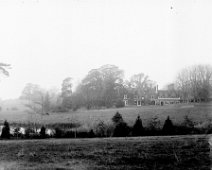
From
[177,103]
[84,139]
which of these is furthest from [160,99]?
[84,139]

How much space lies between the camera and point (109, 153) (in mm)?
11055

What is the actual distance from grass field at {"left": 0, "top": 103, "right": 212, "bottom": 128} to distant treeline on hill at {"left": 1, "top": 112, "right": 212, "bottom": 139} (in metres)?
0.20

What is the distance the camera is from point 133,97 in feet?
45.8

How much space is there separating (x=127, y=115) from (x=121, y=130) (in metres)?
0.74

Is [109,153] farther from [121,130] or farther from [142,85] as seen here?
[142,85]

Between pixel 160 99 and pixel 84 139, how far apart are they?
13.8 ft

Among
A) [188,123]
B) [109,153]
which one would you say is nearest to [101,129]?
[109,153]

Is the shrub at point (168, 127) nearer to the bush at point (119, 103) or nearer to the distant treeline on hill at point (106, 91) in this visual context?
the distant treeline on hill at point (106, 91)

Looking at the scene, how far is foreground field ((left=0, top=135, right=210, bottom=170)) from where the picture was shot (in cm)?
1005

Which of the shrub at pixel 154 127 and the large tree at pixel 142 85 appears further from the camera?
the large tree at pixel 142 85

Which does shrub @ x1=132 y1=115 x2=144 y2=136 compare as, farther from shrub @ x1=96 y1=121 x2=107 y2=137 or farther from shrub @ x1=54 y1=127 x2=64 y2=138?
shrub @ x1=54 y1=127 x2=64 y2=138

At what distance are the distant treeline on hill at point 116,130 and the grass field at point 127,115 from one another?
0.67 ft

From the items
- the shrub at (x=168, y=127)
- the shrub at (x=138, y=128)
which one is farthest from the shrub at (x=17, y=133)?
the shrub at (x=168, y=127)

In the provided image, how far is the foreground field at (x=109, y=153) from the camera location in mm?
10055
